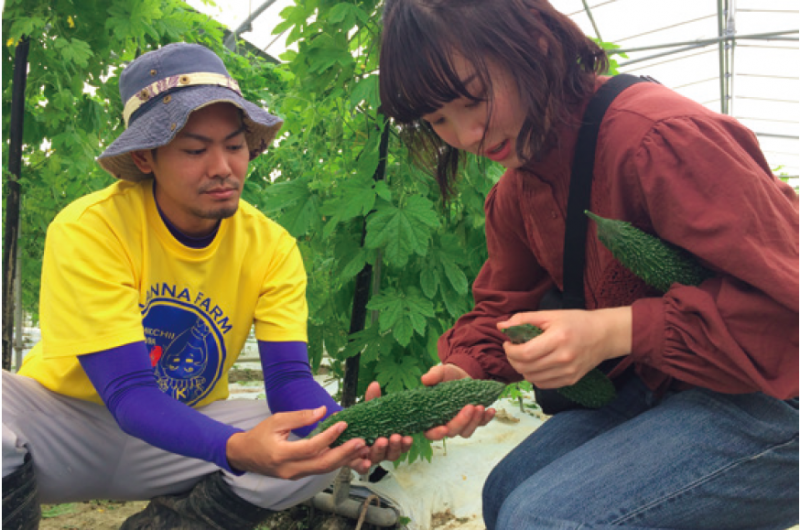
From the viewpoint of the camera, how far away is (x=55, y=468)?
199 cm

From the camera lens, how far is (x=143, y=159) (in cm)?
202

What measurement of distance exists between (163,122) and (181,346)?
716mm

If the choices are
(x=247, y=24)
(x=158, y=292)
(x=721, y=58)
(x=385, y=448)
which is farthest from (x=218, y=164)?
(x=721, y=58)

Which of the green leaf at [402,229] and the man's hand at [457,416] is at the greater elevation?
the green leaf at [402,229]

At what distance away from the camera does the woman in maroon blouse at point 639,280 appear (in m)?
1.29

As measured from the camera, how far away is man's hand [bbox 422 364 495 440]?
1.61 metres

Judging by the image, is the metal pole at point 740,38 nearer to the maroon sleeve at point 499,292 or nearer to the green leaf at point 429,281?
the green leaf at point 429,281

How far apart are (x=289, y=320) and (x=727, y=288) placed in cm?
134

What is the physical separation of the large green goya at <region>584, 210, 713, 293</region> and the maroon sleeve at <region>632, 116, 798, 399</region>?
0.03 meters

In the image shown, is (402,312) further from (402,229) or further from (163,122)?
(163,122)

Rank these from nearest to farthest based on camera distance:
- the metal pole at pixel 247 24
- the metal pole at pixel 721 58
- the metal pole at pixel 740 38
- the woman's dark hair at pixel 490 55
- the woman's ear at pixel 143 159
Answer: the woman's dark hair at pixel 490 55, the woman's ear at pixel 143 159, the metal pole at pixel 247 24, the metal pole at pixel 740 38, the metal pole at pixel 721 58

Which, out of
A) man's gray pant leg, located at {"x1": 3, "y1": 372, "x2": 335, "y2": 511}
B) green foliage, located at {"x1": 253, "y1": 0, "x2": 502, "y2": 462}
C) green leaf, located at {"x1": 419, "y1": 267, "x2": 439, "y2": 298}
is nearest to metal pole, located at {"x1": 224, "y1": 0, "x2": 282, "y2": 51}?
green foliage, located at {"x1": 253, "y1": 0, "x2": 502, "y2": 462}

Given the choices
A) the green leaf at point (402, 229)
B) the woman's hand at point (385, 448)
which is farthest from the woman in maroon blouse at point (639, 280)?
the green leaf at point (402, 229)

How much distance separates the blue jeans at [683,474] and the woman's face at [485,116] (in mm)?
705
